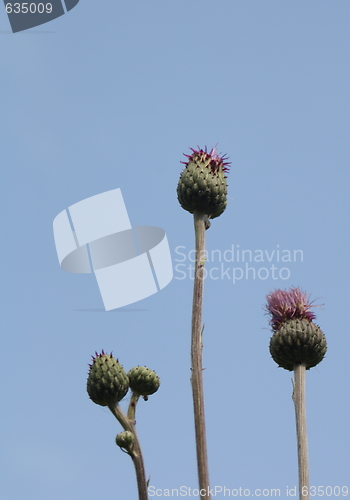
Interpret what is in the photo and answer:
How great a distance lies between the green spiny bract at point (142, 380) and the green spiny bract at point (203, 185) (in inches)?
79.2

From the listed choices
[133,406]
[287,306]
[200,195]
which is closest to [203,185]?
[200,195]

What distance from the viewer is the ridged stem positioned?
638cm

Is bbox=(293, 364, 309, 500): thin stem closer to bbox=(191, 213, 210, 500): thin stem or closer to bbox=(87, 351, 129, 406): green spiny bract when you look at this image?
bbox=(191, 213, 210, 500): thin stem

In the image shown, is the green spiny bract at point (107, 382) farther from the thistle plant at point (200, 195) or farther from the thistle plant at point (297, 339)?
the thistle plant at point (297, 339)

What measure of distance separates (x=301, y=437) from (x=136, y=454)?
1.73m

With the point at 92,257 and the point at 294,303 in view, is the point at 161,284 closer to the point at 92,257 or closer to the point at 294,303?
the point at 92,257

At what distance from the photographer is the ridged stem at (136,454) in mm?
6379

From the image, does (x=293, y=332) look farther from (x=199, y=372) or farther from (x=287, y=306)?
(x=199, y=372)

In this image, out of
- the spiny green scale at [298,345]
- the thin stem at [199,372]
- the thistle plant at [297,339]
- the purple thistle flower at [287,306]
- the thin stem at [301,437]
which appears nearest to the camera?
the thin stem at [199,372]

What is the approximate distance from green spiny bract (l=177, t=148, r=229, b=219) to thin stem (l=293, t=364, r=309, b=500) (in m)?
2.28

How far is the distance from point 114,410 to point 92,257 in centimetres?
287

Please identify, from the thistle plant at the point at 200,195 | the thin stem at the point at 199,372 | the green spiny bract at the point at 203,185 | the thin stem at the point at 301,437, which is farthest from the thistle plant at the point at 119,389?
the green spiny bract at the point at 203,185

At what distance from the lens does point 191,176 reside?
762 centimetres

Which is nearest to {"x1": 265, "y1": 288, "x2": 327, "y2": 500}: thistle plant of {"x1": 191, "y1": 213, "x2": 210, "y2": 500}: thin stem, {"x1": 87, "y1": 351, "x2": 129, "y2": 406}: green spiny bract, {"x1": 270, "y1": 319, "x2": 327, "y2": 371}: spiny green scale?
{"x1": 270, "y1": 319, "x2": 327, "y2": 371}: spiny green scale
